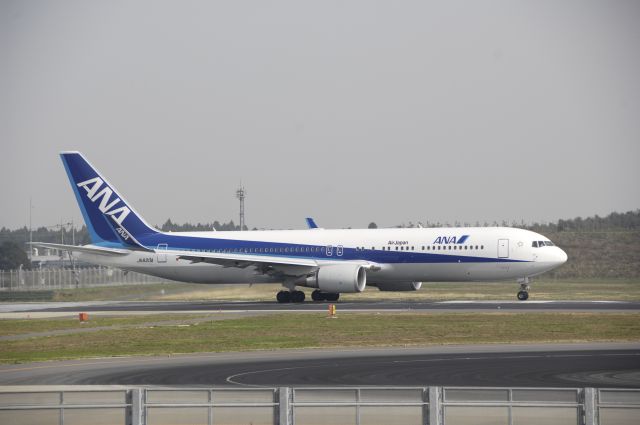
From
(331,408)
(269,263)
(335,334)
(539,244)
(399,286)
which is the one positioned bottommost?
(335,334)

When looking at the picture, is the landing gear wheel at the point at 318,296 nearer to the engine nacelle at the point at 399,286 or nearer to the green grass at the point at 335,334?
the engine nacelle at the point at 399,286

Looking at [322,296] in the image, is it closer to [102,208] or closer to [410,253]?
[410,253]

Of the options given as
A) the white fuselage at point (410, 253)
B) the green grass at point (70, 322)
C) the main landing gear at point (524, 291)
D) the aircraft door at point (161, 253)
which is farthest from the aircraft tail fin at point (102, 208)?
the main landing gear at point (524, 291)

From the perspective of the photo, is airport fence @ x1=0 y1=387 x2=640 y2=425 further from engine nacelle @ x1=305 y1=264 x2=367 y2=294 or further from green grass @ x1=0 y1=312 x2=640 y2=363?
engine nacelle @ x1=305 y1=264 x2=367 y2=294

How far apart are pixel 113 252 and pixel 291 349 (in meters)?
35.9

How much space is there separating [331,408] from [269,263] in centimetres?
4606

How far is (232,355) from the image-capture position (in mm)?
36531

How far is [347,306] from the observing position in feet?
200

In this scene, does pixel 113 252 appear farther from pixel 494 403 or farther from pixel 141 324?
pixel 494 403

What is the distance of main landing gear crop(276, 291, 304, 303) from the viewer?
67125 mm

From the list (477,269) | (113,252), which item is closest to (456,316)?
(477,269)

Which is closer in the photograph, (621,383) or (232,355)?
(621,383)

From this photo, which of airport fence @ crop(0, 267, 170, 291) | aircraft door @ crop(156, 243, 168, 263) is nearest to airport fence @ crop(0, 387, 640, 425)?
aircraft door @ crop(156, 243, 168, 263)

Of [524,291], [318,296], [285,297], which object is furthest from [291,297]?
[524,291]
